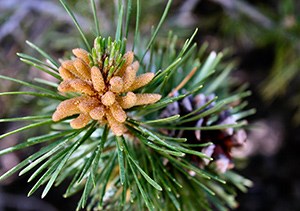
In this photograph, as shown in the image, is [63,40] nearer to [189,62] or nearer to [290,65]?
[189,62]

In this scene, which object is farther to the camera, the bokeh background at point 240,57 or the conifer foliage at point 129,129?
the bokeh background at point 240,57

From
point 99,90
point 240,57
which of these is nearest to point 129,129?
point 99,90

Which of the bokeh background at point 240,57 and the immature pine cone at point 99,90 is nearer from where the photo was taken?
the immature pine cone at point 99,90

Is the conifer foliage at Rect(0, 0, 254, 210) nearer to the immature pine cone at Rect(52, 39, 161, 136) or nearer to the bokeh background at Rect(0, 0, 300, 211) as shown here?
the immature pine cone at Rect(52, 39, 161, 136)

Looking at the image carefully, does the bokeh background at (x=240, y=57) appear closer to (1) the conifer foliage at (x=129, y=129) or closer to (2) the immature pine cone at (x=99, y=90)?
(1) the conifer foliage at (x=129, y=129)

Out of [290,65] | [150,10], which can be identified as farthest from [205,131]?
[150,10]

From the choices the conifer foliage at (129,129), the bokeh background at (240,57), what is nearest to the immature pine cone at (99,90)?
the conifer foliage at (129,129)
